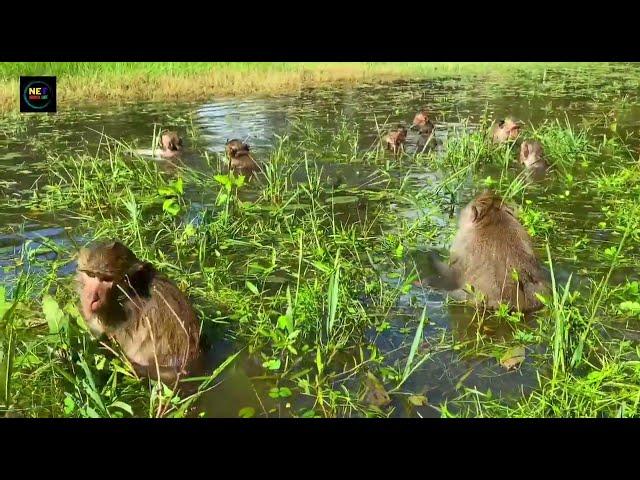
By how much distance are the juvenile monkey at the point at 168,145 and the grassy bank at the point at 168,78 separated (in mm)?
4336

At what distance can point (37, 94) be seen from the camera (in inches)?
328

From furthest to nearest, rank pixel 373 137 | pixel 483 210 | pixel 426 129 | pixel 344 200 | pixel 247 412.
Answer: pixel 373 137, pixel 426 129, pixel 344 200, pixel 483 210, pixel 247 412

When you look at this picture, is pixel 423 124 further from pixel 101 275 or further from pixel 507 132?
pixel 101 275

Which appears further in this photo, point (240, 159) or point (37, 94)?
point (37, 94)

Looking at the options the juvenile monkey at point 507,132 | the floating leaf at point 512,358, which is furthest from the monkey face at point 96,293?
the juvenile monkey at point 507,132

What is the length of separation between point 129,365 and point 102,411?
0.41 metres

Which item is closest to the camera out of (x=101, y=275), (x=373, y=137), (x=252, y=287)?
(x=101, y=275)

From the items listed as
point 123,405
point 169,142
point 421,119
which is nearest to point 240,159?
point 169,142

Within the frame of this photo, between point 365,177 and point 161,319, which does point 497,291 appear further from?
point 365,177

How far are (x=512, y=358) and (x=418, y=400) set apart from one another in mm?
724

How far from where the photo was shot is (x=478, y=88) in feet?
55.2

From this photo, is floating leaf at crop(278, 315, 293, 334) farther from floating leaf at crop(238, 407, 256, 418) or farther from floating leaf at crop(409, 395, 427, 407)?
floating leaf at crop(409, 395, 427, 407)

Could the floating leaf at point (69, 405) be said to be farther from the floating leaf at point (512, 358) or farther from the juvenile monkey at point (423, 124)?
the juvenile monkey at point (423, 124)

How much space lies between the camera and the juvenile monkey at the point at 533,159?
8.25m
